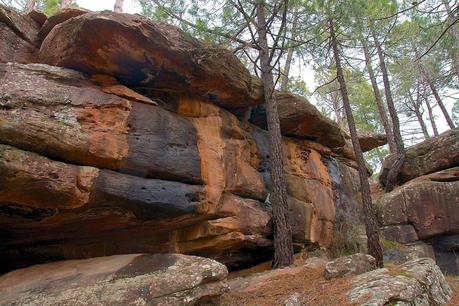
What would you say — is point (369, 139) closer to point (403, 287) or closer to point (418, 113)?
point (418, 113)

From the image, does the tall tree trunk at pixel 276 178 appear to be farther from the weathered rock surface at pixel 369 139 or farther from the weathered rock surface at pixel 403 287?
the weathered rock surface at pixel 369 139

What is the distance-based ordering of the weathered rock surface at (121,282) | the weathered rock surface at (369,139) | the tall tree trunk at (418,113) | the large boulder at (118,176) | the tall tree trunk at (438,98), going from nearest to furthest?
the weathered rock surface at (121,282)
the large boulder at (118,176)
the weathered rock surface at (369,139)
the tall tree trunk at (438,98)
the tall tree trunk at (418,113)

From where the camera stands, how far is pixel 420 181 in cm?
1446

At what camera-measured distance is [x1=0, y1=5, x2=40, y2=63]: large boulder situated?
802cm

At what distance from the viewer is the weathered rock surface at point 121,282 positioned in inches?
220

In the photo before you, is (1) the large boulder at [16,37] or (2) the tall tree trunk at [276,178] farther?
(2) the tall tree trunk at [276,178]

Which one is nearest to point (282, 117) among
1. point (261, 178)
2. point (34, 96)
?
point (261, 178)

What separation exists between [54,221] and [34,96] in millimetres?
2357

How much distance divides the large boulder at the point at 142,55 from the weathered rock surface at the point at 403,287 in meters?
5.54

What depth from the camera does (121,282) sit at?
19.4ft

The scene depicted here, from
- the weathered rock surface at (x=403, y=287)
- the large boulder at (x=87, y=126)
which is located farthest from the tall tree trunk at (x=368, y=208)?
the large boulder at (x=87, y=126)

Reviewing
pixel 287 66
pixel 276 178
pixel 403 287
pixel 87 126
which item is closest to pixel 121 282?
pixel 87 126

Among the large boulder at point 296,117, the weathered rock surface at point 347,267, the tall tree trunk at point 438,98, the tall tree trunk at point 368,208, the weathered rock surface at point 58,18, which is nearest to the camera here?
the weathered rock surface at point 347,267

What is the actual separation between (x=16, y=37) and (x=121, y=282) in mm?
6212
